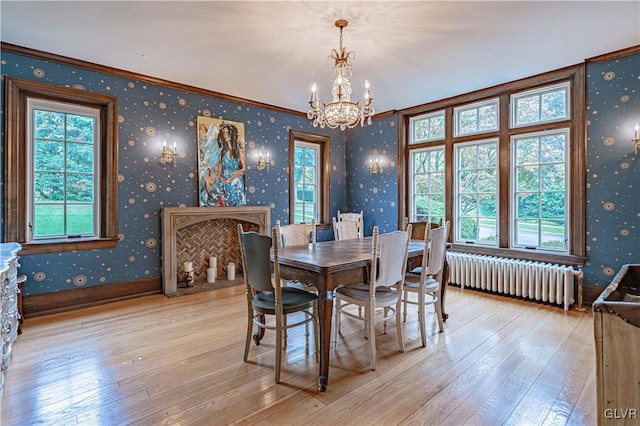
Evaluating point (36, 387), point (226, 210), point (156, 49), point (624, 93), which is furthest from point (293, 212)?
point (624, 93)

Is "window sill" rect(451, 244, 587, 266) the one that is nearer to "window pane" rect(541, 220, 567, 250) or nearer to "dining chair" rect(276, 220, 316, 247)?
"window pane" rect(541, 220, 567, 250)

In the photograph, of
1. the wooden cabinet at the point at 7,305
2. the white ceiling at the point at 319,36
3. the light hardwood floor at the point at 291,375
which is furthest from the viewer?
the white ceiling at the point at 319,36

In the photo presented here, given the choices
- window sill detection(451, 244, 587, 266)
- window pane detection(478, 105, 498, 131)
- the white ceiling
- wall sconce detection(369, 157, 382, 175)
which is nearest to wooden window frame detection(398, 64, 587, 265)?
window sill detection(451, 244, 587, 266)

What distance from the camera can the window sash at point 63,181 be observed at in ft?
11.4

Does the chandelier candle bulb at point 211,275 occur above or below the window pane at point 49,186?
below

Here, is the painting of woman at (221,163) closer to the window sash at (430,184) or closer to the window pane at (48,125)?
the window pane at (48,125)

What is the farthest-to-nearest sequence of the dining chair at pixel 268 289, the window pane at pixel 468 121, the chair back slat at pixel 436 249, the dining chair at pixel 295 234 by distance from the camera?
the window pane at pixel 468 121 < the dining chair at pixel 295 234 < the chair back slat at pixel 436 249 < the dining chair at pixel 268 289

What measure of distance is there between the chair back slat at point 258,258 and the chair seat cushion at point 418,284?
1.33 meters

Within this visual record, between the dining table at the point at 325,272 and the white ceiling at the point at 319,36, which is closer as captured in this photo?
the dining table at the point at 325,272

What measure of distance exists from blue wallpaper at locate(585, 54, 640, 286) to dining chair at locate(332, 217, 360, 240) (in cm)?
266

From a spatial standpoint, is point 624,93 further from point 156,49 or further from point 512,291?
point 156,49

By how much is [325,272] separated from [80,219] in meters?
3.32

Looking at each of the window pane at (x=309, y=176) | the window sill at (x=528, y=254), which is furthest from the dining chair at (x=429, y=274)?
the window pane at (x=309, y=176)

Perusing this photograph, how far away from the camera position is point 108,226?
12.7 feet
